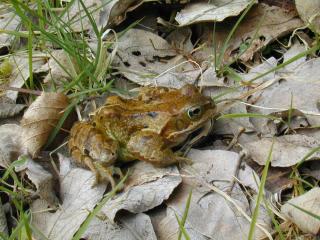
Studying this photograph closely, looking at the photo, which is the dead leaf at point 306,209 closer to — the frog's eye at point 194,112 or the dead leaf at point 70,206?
the frog's eye at point 194,112

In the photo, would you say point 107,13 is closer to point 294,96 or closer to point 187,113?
point 187,113

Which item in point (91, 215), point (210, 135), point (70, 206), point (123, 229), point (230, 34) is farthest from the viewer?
point (230, 34)

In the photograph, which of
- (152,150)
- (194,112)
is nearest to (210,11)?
(194,112)

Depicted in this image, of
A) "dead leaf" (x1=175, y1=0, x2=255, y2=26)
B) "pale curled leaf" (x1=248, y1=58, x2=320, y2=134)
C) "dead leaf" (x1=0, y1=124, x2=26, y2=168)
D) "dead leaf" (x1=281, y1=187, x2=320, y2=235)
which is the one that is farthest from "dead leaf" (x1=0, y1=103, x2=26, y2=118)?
"dead leaf" (x1=281, y1=187, x2=320, y2=235)

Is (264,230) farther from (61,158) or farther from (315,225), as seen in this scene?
(61,158)

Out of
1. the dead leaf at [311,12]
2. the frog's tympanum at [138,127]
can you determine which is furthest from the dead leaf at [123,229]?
the dead leaf at [311,12]

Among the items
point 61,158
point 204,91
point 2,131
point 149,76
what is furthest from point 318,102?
point 2,131

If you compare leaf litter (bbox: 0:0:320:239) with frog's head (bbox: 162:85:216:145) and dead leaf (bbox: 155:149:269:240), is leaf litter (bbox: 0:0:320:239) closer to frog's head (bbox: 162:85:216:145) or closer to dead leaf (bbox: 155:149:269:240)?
dead leaf (bbox: 155:149:269:240)
